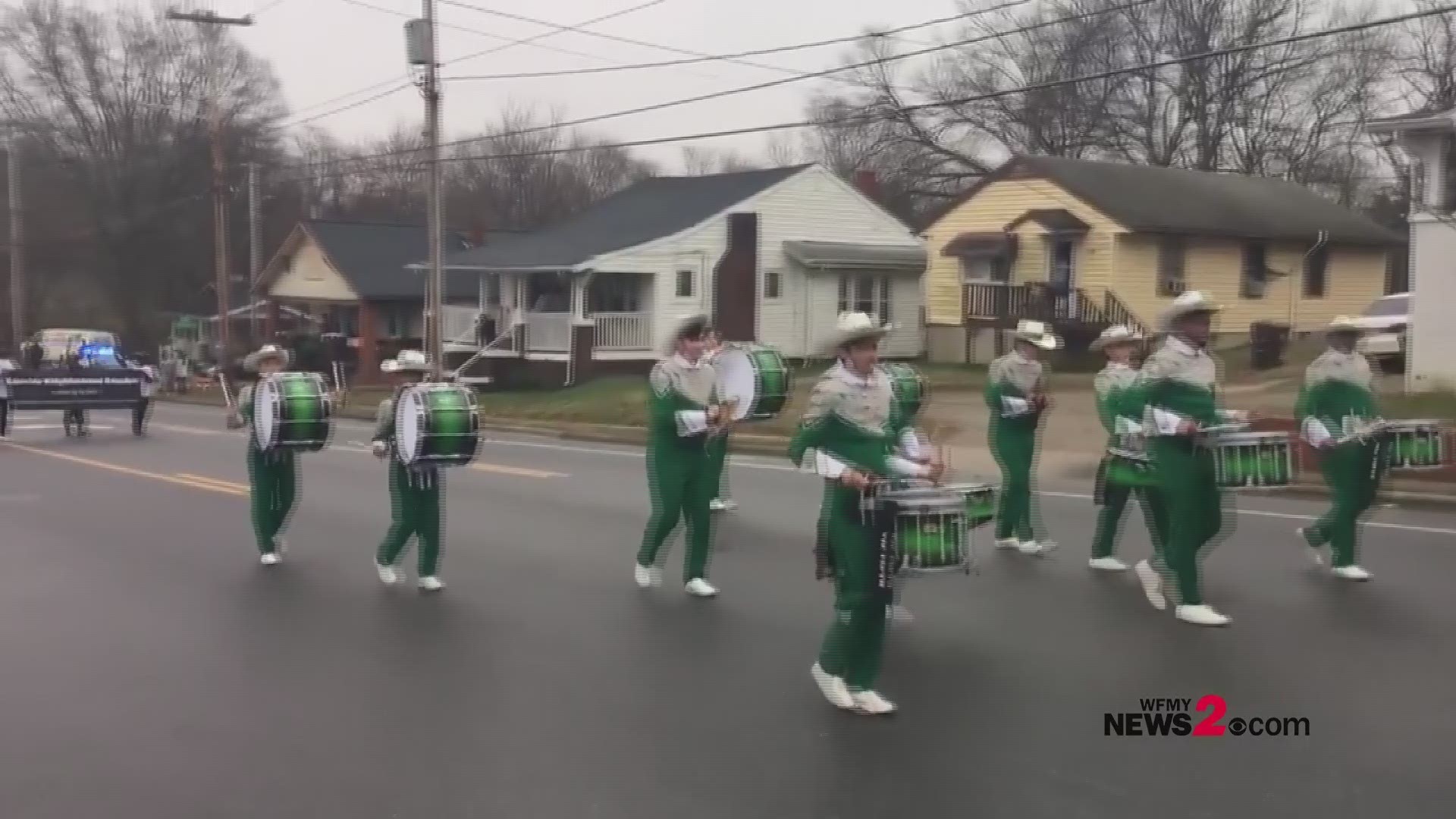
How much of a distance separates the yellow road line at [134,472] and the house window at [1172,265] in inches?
946

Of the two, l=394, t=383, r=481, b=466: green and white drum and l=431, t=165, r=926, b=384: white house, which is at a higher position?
l=431, t=165, r=926, b=384: white house

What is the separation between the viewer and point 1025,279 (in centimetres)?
3488

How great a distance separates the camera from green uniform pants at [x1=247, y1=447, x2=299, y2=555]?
10758 mm

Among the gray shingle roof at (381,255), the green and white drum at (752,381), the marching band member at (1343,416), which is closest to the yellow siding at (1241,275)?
the gray shingle roof at (381,255)

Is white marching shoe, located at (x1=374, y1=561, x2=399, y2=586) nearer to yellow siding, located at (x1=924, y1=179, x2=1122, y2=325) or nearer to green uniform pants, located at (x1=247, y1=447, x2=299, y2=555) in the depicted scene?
green uniform pants, located at (x1=247, y1=447, x2=299, y2=555)

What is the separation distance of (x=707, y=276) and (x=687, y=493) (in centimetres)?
2687

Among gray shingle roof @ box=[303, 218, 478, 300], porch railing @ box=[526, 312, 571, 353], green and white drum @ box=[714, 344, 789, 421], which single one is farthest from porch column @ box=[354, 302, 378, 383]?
green and white drum @ box=[714, 344, 789, 421]

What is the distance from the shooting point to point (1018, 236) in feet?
114

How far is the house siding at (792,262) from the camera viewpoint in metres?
35.3

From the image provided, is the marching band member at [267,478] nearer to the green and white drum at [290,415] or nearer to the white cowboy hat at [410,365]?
the green and white drum at [290,415]

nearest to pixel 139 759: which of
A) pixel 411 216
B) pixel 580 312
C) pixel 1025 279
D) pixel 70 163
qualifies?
pixel 580 312

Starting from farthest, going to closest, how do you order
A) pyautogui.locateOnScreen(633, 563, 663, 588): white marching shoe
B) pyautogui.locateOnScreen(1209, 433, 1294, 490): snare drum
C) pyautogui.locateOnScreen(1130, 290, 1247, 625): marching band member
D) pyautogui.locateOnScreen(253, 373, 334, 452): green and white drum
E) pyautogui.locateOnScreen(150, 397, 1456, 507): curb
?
pyautogui.locateOnScreen(150, 397, 1456, 507): curb → pyautogui.locateOnScreen(253, 373, 334, 452): green and white drum → pyautogui.locateOnScreen(633, 563, 663, 588): white marching shoe → pyautogui.locateOnScreen(1209, 433, 1294, 490): snare drum → pyautogui.locateOnScreen(1130, 290, 1247, 625): marching band member

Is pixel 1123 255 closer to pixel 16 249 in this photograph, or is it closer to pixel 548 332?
pixel 548 332

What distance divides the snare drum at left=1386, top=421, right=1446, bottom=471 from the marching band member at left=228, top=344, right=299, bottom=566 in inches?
299
